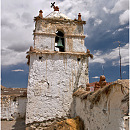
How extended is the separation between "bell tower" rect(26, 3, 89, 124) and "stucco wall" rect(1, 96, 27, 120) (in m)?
3.35

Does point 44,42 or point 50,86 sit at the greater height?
point 44,42

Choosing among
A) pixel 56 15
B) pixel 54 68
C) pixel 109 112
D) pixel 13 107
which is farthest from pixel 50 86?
pixel 56 15

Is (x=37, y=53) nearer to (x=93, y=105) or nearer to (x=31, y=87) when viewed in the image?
(x=31, y=87)

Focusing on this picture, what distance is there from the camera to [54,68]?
6762 millimetres

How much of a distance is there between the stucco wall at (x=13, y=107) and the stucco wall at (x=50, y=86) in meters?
3.35

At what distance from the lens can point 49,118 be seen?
6340 millimetres

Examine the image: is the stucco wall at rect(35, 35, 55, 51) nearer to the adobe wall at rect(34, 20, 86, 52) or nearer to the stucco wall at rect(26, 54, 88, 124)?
the adobe wall at rect(34, 20, 86, 52)

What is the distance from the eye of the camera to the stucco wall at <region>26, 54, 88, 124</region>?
20.7ft

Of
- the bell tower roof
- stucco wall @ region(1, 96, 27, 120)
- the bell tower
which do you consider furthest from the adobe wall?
stucco wall @ region(1, 96, 27, 120)

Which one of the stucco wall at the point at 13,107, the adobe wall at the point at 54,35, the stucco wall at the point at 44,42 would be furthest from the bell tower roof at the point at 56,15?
the stucco wall at the point at 13,107

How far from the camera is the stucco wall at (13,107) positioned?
8.95 m

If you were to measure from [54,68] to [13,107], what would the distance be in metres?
5.31

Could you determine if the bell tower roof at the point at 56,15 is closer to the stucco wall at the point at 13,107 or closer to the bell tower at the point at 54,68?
the bell tower at the point at 54,68

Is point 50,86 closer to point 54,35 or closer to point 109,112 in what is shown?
point 54,35
